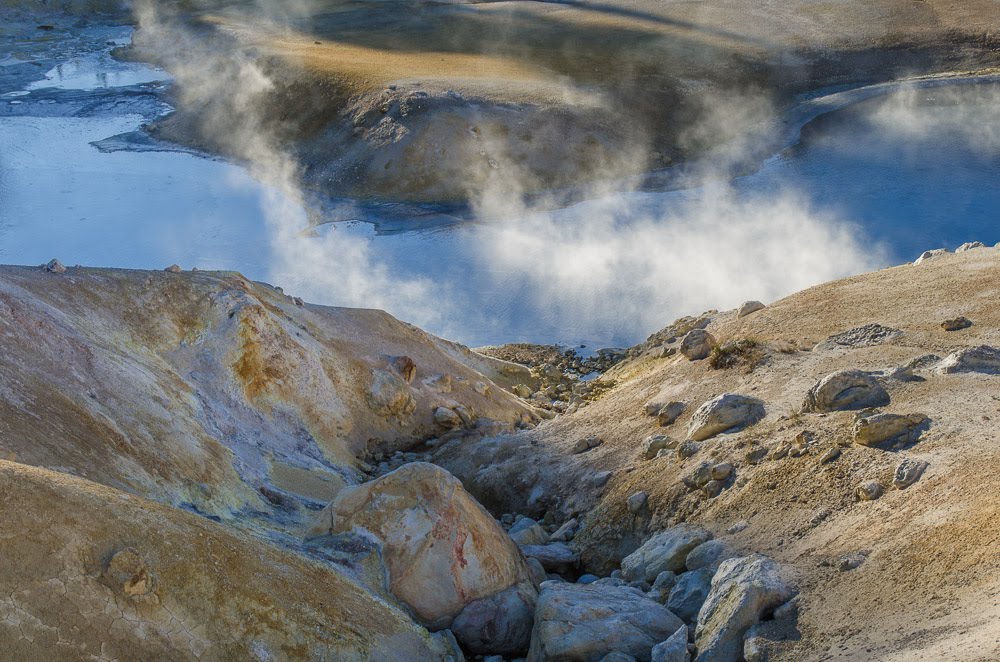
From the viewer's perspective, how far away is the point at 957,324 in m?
9.12

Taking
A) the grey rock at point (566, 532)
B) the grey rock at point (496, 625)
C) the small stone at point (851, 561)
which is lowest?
the grey rock at point (566, 532)

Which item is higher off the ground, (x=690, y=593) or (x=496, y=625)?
(x=690, y=593)

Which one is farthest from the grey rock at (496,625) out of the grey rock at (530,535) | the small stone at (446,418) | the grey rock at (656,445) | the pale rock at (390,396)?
the small stone at (446,418)

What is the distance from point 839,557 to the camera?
20.5 feet

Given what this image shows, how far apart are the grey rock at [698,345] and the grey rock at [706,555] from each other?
3.91m

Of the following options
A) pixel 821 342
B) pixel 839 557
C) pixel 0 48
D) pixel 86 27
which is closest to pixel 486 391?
pixel 821 342

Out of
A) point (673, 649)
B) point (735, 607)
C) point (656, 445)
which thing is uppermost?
point (735, 607)

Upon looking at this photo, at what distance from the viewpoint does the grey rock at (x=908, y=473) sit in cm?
665

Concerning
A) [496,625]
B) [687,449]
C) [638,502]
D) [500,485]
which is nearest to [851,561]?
[496,625]

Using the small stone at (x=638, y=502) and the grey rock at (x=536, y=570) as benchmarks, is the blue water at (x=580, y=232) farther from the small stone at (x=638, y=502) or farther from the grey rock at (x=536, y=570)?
the grey rock at (x=536, y=570)

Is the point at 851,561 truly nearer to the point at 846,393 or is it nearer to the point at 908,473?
the point at 908,473

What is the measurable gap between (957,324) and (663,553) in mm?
3646

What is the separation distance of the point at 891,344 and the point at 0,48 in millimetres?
45759

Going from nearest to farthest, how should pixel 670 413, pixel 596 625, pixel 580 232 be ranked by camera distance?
pixel 596 625, pixel 670 413, pixel 580 232
